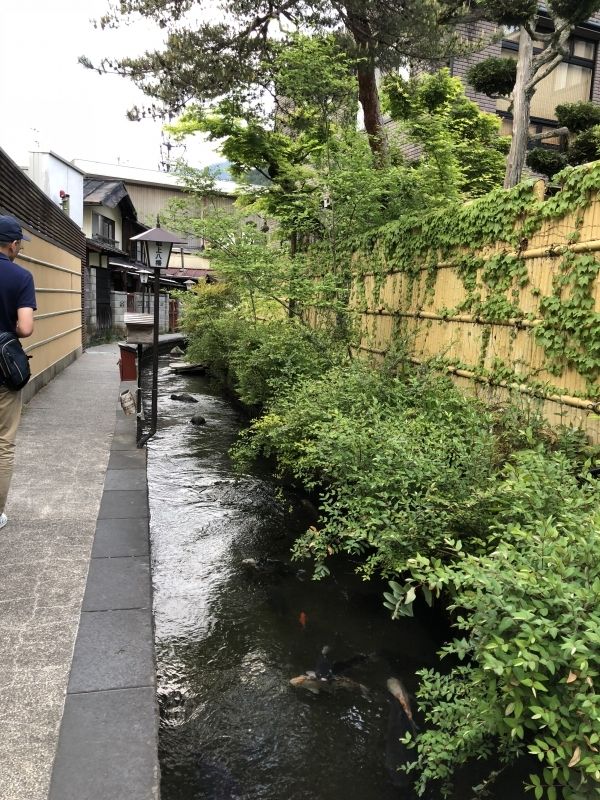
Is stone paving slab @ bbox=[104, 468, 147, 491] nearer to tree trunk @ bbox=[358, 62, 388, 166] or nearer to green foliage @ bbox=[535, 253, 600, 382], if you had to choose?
green foliage @ bbox=[535, 253, 600, 382]

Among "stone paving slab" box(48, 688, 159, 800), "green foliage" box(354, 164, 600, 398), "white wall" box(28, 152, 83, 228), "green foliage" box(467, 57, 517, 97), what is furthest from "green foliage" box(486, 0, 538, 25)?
"white wall" box(28, 152, 83, 228)

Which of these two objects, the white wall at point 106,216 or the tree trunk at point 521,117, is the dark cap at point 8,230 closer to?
the tree trunk at point 521,117

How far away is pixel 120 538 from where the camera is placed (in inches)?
181

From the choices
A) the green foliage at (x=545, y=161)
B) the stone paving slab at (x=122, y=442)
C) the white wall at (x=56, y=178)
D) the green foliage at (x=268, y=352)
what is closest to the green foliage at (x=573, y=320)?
the green foliage at (x=268, y=352)

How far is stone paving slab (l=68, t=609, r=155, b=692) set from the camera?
115 inches

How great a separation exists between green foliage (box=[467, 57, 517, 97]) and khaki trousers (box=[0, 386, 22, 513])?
11.7 meters

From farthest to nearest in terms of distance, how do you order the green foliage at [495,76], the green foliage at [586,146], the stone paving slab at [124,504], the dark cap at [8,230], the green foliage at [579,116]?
1. the green foliage at [579,116]
2. the green foliage at [495,76]
3. the green foliage at [586,146]
4. the stone paving slab at [124,504]
5. the dark cap at [8,230]

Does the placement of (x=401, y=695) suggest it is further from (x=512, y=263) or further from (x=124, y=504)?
(x=512, y=263)

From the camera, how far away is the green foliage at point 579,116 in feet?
41.0

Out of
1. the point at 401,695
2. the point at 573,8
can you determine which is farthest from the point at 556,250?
the point at 573,8

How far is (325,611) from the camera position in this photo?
4.41 meters

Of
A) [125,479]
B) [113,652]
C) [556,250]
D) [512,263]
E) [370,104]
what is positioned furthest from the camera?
[370,104]

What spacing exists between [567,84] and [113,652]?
19.2 metres

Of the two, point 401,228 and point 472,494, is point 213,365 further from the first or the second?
point 472,494
